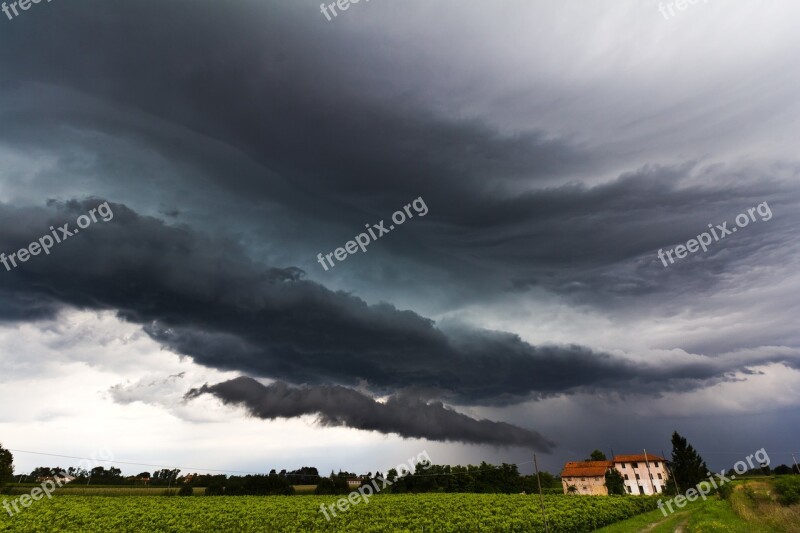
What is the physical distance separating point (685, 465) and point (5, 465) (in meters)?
157

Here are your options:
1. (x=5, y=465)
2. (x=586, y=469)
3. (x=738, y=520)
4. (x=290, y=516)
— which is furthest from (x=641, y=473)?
(x=5, y=465)

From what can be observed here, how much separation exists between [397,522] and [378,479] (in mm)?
79371

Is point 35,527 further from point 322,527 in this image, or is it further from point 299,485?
point 299,485

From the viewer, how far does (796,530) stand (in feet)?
120

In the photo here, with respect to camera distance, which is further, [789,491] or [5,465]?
[5,465]

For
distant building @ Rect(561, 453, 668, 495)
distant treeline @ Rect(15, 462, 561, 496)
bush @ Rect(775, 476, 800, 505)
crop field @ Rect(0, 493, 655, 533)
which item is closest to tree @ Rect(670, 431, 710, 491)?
distant building @ Rect(561, 453, 668, 495)

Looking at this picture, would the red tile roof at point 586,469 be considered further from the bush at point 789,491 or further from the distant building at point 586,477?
the bush at point 789,491

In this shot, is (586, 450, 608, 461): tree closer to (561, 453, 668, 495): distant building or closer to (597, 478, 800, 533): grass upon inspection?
(561, 453, 668, 495): distant building

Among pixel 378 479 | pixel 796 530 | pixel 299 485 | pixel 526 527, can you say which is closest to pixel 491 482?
pixel 378 479

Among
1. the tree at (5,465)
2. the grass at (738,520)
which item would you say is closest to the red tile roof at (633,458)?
the grass at (738,520)

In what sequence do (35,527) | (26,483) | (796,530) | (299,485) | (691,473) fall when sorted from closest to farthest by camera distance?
(796,530) → (35,527) → (26,483) → (299,485) → (691,473)

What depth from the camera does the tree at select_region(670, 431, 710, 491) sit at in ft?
384

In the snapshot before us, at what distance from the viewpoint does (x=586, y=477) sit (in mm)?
137375

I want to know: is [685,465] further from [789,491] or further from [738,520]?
[738,520]
